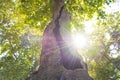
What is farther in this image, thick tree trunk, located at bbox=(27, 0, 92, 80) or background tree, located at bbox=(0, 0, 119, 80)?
background tree, located at bbox=(0, 0, 119, 80)

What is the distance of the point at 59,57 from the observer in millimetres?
11008

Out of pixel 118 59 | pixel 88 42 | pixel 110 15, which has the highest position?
pixel 110 15

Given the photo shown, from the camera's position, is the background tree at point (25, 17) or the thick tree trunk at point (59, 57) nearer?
the thick tree trunk at point (59, 57)

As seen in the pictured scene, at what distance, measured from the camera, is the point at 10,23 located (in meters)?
23.0

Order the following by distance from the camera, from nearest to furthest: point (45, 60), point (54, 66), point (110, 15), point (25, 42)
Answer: point (54, 66) → point (45, 60) → point (110, 15) → point (25, 42)

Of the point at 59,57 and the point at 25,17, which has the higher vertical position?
the point at 25,17

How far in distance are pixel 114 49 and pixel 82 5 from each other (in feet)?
55.5

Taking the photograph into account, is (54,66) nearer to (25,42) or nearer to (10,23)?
(10,23)

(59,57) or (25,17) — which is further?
(25,17)

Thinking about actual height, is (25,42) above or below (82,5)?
below

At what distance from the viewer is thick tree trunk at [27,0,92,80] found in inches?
392

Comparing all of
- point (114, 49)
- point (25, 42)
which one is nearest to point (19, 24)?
point (114, 49)

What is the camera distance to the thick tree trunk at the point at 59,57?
9945 mm

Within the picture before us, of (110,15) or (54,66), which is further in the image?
(110,15)
